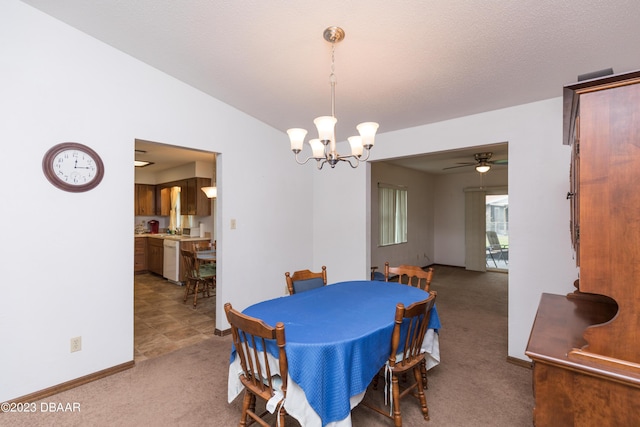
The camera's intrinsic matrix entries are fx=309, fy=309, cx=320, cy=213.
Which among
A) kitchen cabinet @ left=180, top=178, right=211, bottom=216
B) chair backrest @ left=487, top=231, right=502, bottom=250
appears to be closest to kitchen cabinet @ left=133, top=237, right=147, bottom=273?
kitchen cabinet @ left=180, top=178, right=211, bottom=216

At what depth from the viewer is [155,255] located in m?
6.59

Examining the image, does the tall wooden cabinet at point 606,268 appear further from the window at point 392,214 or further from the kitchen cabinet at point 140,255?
the kitchen cabinet at point 140,255

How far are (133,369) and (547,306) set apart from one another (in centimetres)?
319

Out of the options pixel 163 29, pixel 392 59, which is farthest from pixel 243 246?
pixel 392 59

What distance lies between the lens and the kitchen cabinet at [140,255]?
677cm

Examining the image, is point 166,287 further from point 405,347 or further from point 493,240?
point 493,240

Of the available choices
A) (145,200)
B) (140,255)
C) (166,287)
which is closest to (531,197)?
(166,287)

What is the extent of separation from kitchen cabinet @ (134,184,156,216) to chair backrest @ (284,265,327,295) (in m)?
5.93

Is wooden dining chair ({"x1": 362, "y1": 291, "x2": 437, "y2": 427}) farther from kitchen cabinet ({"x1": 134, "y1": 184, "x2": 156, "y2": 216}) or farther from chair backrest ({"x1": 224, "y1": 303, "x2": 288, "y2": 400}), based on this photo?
kitchen cabinet ({"x1": 134, "y1": 184, "x2": 156, "y2": 216})

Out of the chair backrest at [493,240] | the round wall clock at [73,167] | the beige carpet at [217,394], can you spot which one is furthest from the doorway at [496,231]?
the round wall clock at [73,167]

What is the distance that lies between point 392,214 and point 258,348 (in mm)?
5158

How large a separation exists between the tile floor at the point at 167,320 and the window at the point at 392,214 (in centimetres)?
344

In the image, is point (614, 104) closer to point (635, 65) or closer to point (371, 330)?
point (371, 330)

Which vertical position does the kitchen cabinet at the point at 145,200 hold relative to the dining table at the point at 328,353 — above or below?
above
